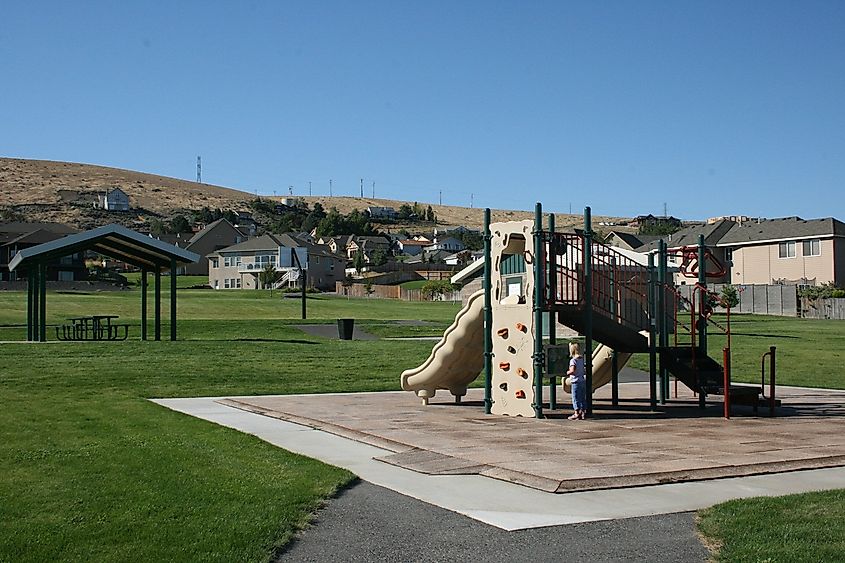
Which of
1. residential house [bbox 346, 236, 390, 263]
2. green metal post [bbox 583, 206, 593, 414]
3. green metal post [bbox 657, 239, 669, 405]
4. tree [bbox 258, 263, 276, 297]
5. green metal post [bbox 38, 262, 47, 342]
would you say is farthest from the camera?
residential house [bbox 346, 236, 390, 263]

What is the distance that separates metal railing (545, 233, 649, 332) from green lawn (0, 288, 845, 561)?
6235 millimetres

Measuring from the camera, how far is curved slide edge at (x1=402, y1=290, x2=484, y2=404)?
19.5m

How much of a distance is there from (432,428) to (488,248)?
4051mm

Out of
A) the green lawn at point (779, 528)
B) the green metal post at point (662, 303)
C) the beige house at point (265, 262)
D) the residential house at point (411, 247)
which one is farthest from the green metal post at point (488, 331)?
the residential house at point (411, 247)

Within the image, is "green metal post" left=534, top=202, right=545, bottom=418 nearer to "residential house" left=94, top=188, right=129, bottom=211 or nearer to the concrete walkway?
the concrete walkway

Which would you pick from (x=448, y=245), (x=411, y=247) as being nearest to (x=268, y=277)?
(x=448, y=245)

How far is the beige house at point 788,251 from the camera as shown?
75.9m

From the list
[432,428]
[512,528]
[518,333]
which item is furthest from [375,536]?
[518,333]

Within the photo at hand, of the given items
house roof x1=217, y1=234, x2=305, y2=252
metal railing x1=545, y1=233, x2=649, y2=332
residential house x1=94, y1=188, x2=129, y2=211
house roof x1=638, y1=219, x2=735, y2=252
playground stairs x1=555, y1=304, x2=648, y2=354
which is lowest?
playground stairs x1=555, y1=304, x2=648, y2=354

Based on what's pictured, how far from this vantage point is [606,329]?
60.7ft

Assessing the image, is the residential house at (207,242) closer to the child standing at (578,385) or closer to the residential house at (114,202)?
the residential house at (114,202)

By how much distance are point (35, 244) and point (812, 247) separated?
224ft

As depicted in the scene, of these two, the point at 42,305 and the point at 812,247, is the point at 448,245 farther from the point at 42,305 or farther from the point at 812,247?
the point at 42,305

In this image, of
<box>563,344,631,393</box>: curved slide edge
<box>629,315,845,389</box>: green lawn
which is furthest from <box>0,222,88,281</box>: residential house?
<box>563,344,631,393</box>: curved slide edge
